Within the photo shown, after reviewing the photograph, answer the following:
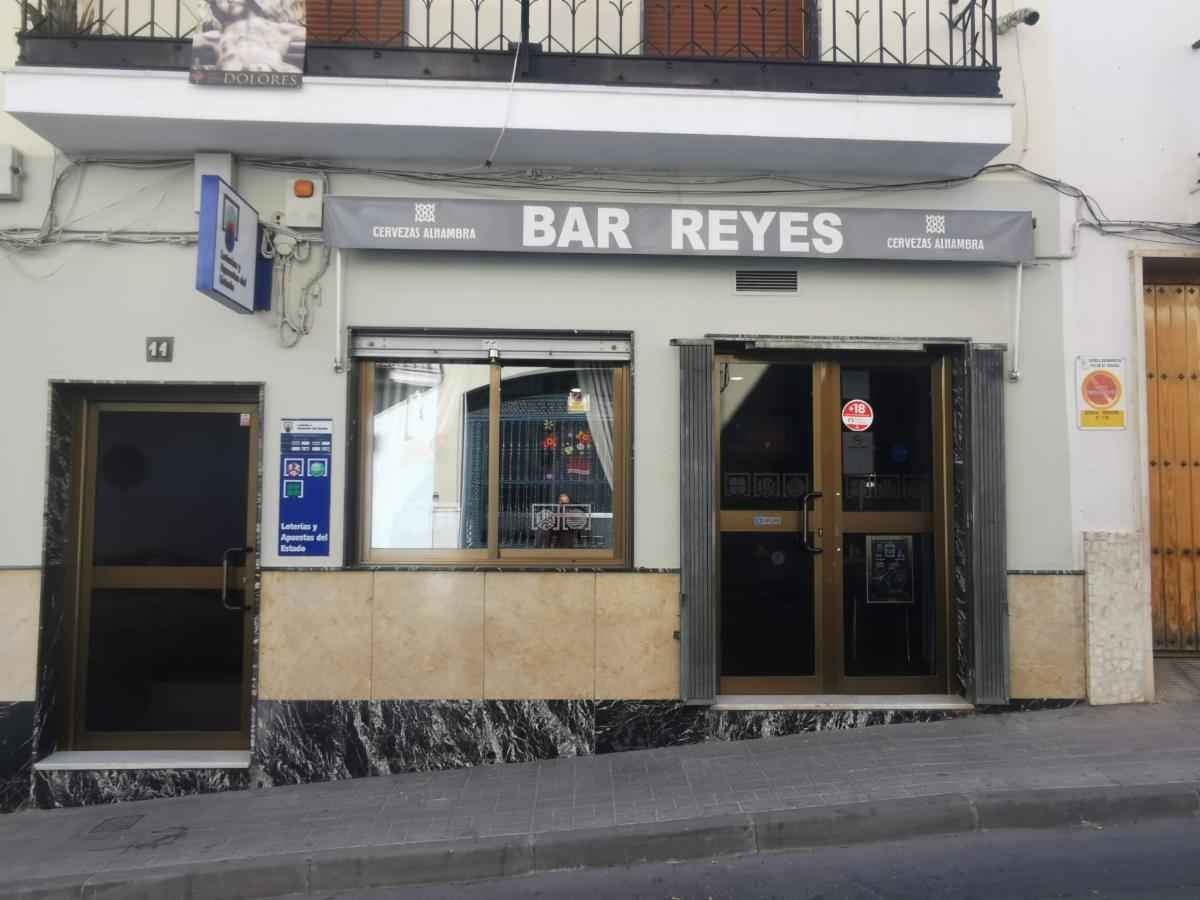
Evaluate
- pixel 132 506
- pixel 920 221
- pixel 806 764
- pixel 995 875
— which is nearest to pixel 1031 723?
pixel 806 764

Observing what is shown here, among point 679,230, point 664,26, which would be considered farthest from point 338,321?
point 664,26

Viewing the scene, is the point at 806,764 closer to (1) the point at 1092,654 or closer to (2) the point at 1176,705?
(1) the point at 1092,654

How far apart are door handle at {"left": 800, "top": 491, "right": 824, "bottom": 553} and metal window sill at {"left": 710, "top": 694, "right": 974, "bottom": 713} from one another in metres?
1.05

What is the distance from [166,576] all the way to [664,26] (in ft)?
17.6

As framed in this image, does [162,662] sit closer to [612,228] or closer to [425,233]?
[425,233]

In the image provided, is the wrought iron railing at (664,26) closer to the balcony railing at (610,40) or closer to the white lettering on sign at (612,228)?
the balcony railing at (610,40)

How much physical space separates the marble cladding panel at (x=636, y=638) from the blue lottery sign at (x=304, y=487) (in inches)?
75.8

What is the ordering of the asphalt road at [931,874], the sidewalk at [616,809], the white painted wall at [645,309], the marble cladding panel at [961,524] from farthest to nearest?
the marble cladding panel at [961,524]
the white painted wall at [645,309]
the sidewalk at [616,809]
the asphalt road at [931,874]

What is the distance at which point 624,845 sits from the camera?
191 inches

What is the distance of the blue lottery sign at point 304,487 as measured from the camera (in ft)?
20.7

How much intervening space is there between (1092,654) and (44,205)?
7.82m

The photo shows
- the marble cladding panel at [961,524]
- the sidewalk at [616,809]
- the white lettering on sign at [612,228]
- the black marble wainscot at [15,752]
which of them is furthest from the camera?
the marble cladding panel at [961,524]

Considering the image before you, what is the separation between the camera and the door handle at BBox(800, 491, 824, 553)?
677cm

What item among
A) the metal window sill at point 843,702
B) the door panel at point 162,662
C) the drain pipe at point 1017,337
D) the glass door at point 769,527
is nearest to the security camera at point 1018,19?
the drain pipe at point 1017,337
